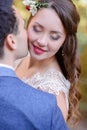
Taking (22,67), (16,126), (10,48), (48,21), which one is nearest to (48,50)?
(48,21)

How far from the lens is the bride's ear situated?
1286 mm

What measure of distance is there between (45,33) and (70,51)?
0.67 ft

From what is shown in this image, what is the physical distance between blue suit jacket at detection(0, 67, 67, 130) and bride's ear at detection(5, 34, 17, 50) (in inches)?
3.6

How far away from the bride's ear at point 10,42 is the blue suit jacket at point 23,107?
93 mm

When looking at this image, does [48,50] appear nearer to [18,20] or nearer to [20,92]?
[18,20]

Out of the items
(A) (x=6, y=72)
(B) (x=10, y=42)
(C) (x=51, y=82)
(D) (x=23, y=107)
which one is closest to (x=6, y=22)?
(B) (x=10, y=42)

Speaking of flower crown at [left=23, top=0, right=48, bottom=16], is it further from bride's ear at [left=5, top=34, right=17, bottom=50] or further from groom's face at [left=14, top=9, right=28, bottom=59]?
bride's ear at [left=5, top=34, right=17, bottom=50]

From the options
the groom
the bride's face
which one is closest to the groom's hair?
the groom

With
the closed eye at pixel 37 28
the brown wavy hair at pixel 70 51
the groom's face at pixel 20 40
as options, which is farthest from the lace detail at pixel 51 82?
the groom's face at pixel 20 40

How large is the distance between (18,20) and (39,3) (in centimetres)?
54

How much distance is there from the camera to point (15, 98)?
121 centimetres

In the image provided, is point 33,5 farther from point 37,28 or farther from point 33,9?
point 37,28

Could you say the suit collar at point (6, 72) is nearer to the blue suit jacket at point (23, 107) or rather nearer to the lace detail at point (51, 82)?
the blue suit jacket at point (23, 107)

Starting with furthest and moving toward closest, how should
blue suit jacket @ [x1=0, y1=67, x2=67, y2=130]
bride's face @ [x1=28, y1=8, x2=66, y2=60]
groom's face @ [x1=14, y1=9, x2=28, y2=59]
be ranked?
bride's face @ [x1=28, y1=8, x2=66, y2=60]
groom's face @ [x1=14, y1=9, x2=28, y2=59]
blue suit jacket @ [x1=0, y1=67, x2=67, y2=130]
